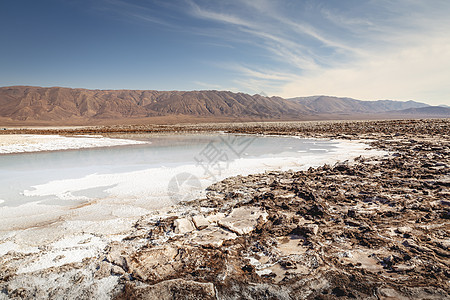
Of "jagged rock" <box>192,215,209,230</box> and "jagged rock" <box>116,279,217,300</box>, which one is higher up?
"jagged rock" <box>192,215,209,230</box>

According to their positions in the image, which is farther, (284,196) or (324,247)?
(284,196)

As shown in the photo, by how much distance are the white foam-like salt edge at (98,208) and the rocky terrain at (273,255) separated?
282 millimetres

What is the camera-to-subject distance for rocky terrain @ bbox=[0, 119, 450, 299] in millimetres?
2516

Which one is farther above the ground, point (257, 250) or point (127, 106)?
point (127, 106)

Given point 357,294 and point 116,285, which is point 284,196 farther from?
point 116,285

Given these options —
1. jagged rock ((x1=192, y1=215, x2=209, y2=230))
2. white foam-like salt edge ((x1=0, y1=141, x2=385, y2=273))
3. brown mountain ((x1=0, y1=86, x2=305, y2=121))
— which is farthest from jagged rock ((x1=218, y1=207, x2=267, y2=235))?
brown mountain ((x1=0, y1=86, x2=305, y2=121))

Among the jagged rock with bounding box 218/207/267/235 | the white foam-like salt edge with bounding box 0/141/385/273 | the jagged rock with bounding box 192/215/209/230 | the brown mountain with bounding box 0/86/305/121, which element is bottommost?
the white foam-like salt edge with bounding box 0/141/385/273

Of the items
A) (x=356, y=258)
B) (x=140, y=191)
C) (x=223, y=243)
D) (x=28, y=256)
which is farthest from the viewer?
(x=140, y=191)

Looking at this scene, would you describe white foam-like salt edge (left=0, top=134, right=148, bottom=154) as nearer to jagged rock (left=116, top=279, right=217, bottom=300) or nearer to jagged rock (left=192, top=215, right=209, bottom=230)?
jagged rock (left=192, top=215, right=209, bottom=230)

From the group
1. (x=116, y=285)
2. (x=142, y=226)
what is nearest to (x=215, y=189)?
(x=142, y=226)

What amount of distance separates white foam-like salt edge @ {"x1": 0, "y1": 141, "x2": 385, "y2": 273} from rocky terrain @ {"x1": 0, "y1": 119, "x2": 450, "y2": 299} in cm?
28

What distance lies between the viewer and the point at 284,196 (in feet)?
17.3

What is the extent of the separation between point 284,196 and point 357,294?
9.54ft

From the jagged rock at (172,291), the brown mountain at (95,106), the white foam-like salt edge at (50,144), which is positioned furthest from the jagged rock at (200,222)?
the brown mountain at (95,106)
